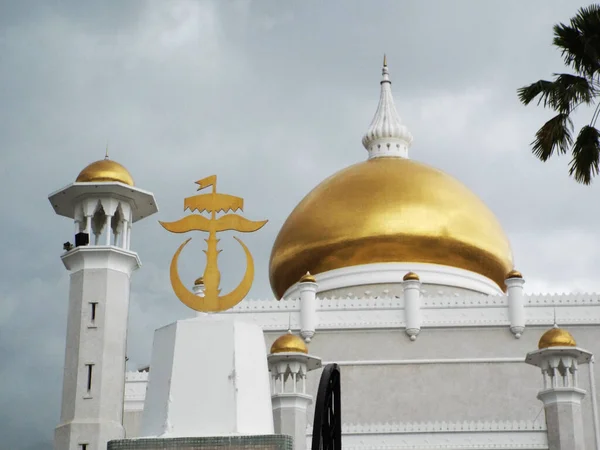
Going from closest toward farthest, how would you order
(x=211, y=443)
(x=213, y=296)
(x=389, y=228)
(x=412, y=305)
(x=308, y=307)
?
(x=211, y=443), (x=213, y=296), (x=412, y=305), (x=308, y=307), (x=389, y=228)

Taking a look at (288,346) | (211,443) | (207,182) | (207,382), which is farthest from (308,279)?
(211,443)

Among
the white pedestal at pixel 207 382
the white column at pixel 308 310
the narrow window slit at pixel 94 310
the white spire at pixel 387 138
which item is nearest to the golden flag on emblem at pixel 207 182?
the white pedestal at pixel 207 382

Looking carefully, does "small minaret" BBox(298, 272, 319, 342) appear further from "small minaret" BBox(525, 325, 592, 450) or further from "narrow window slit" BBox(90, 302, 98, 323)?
"narrow window slit" BBox(90, 302, 98, 323)

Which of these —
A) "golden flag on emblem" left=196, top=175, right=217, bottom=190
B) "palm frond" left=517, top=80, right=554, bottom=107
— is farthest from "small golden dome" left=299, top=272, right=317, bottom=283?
"golden flag on emblem" left=196, top=175, right=217, bottom=190

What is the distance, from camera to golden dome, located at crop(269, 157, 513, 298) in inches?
1161

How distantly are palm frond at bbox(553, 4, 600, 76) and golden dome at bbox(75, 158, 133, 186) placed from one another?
1133 centimetres

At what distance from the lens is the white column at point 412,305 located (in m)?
27.2

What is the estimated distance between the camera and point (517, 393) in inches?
1040

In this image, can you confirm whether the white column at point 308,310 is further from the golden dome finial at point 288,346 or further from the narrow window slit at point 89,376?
the narrow window slit at point 89,376

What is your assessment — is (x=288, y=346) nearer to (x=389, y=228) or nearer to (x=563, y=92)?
(x=389, y=228)

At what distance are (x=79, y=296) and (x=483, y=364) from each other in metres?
10.2

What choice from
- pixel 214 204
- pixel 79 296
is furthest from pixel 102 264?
pixel 214 204

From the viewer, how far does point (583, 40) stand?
1412 centimetres

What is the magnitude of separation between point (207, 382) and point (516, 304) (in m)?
21.1
